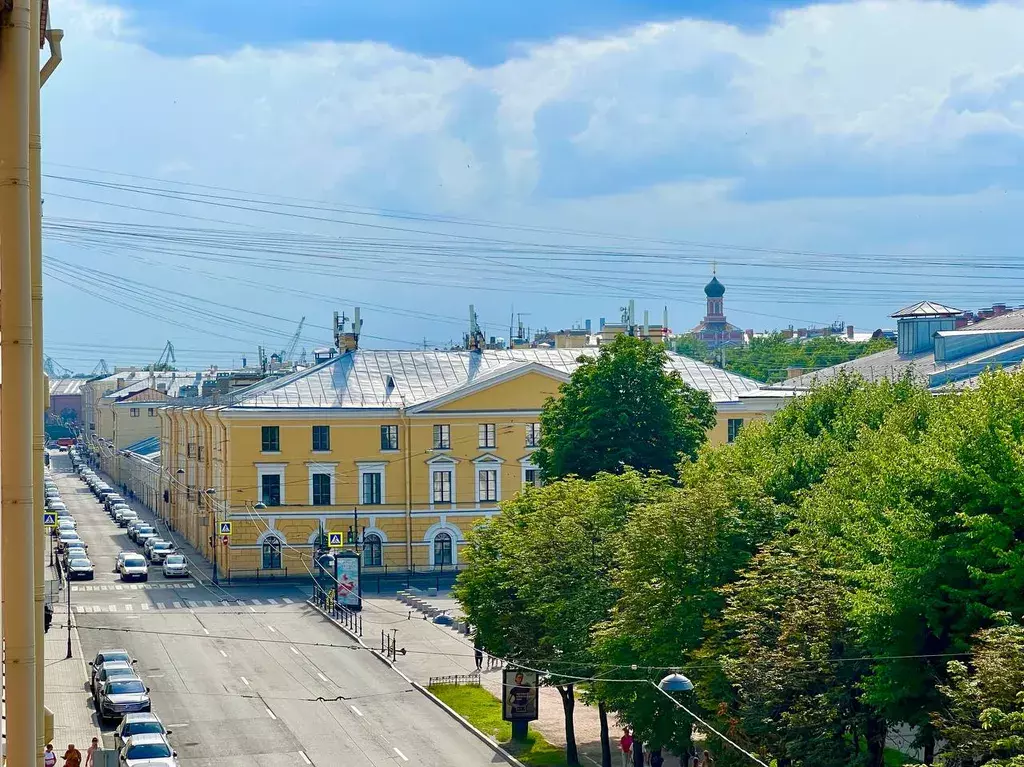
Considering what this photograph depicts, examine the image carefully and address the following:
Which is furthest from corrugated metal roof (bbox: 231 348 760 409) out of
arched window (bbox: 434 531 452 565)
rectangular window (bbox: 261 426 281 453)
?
arched window (bbox: 434 531 452 565)

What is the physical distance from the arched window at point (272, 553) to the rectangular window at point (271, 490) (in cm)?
178

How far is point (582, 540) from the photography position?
40.8m

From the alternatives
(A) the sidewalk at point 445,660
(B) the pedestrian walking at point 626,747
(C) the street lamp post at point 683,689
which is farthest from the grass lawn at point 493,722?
(C) the street lamp post at point 683,689

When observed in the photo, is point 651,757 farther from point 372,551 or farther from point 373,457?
point 373,457

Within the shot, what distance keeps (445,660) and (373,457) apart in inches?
964

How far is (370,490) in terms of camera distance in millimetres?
77188

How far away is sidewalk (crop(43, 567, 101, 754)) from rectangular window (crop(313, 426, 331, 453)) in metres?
17.8

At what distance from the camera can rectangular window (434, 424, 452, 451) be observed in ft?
256

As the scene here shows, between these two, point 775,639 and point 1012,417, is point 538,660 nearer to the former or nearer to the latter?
point 775,639

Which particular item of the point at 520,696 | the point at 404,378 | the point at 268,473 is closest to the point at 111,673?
the point at 520,696

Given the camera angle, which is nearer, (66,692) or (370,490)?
(66,692)

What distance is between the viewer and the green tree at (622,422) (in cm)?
5988

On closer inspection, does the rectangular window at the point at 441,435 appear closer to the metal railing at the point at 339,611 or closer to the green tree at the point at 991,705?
the metal railing at the point at 339,611

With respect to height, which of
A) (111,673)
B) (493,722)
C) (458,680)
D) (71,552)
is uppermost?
(71,552)
